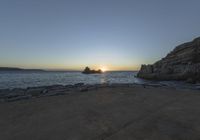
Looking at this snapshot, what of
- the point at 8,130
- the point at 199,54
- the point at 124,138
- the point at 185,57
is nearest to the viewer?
the point at 124,138

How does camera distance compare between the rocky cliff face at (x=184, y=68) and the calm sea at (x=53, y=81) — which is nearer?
the calm sea at (x=53, y=81)

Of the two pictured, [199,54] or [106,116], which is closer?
[106,116]

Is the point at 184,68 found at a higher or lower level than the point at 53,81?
Answer: higher

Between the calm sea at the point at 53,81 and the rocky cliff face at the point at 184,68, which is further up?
the rocky cliff face at the point at 184,68

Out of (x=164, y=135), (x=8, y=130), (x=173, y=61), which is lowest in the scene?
(x=8, y=130)

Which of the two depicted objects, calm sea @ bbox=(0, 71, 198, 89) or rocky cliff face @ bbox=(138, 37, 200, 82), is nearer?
calm sea @ bbox=(0, 71, 198, 89)

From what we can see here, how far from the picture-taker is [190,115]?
447 centimetres

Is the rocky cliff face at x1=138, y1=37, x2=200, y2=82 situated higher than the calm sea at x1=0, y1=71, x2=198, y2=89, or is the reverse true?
the rocky cliff face at x1=138, y1=37, x2=200, y2=82

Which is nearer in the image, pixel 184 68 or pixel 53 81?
pixel 184 68

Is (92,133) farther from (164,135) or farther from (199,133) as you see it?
(199,133)

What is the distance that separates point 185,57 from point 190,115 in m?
44.6

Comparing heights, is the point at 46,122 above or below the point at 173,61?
below

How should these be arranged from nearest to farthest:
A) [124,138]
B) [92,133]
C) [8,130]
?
[124,138], [92,133], [8,130]

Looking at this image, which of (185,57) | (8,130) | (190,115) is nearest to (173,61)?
(185,57)
